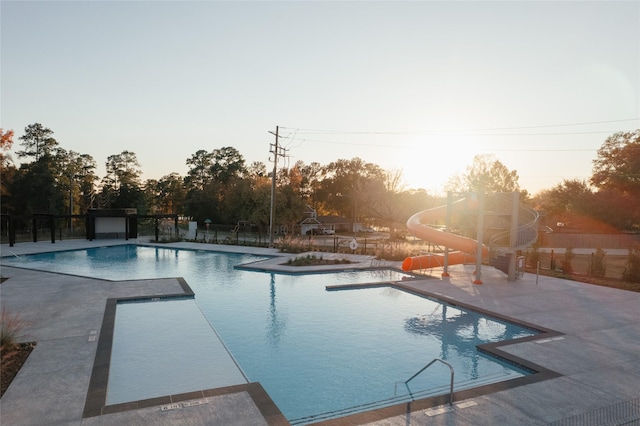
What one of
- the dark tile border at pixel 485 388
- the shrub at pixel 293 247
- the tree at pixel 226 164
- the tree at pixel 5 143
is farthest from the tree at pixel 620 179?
the tree at pixel 5 143

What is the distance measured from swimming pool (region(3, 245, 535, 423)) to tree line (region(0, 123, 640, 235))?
3375 cm

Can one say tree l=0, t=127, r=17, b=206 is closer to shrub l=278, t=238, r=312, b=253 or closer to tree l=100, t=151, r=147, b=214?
tree l=100, t=151, r=147, b=214

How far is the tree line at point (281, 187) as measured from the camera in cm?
4256

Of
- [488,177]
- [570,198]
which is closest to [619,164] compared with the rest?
[570,198]

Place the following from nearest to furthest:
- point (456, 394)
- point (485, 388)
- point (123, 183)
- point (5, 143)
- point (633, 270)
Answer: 1. point (456, 394)
2. point (485, 388)
3. point (633, 270)
4. point (5, 143)
5. point (123, 183)

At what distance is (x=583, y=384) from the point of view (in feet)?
22.7

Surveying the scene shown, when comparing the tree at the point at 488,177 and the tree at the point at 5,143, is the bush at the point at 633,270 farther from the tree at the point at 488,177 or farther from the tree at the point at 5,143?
the tree at the point at 5,143

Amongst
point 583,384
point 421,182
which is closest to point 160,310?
point 583,384

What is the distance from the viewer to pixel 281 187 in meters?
51.7

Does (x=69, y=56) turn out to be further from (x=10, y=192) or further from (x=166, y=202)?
(x=166, y=202)

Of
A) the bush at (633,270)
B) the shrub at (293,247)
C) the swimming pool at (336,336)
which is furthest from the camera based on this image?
the shrub at (293,247)

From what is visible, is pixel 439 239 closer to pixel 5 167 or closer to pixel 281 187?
pixel 281 187

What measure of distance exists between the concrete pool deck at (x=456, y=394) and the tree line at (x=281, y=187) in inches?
1382

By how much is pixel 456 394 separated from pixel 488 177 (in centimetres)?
5492
